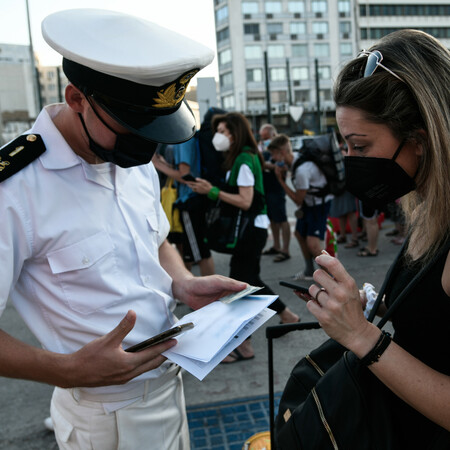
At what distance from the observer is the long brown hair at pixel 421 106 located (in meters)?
1.37

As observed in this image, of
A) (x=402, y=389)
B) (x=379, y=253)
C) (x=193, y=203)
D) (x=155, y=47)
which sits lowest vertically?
(x=379, y=253)

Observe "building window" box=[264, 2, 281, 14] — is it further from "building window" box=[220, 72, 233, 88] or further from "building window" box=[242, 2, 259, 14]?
"building window" box=[220, 72, 233, 88]

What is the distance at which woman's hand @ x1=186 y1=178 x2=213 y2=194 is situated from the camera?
14.0ft

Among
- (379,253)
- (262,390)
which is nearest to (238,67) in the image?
(379,253)

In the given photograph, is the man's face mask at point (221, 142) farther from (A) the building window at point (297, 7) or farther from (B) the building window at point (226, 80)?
(A) the building window at point (297, 7)

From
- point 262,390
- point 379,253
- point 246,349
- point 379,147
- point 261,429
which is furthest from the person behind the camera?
point 379,253

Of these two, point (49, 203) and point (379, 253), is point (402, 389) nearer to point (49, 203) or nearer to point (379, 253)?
point (49, 203)

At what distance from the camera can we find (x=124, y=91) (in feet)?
4.43

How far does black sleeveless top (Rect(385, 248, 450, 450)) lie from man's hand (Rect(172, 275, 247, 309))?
565 millimetres

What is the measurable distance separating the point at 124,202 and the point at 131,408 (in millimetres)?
678

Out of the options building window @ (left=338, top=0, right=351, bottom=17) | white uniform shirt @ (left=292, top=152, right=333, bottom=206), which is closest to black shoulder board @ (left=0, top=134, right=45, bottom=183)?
white uniform shirt @ (left=292, top=152, right=333, bottom=206)

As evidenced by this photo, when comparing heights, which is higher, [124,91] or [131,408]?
[124,91]

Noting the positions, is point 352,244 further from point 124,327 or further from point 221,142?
point 124,327

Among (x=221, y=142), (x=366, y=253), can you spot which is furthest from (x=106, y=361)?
(x=366, y=253)
